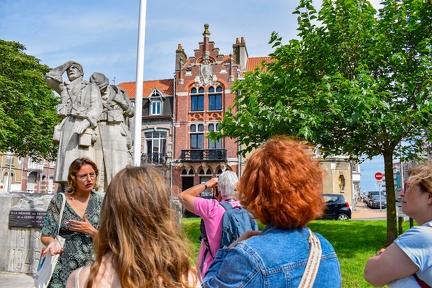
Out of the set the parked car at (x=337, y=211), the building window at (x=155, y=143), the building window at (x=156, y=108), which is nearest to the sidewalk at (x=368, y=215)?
the parked car at (x=337, y=211)

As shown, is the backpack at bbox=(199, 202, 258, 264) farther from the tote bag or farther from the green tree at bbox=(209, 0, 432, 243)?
the green tree at bbox=(209, 0, 432, 243)

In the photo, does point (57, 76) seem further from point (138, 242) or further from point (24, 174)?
point (24, 174)

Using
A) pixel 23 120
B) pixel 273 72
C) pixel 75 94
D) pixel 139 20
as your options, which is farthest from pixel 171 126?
pixel 75 94

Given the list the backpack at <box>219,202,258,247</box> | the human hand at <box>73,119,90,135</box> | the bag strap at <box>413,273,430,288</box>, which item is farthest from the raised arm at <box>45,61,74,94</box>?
the bag strap at <box>413,273,430,288</box>

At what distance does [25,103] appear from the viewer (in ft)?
79.7

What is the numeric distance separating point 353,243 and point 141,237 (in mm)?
10379

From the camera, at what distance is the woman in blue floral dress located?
3.02 m

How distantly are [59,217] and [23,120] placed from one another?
23063mm

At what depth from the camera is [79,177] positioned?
3.31 m

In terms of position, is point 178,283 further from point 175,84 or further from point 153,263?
point 175,84

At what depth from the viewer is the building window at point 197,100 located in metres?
36.6

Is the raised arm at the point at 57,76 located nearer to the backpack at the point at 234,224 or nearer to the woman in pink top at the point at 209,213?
the woman in pink top at the point at 209,213

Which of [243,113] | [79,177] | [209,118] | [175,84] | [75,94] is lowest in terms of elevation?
[79,177]

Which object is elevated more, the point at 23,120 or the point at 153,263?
the point at 23,120
